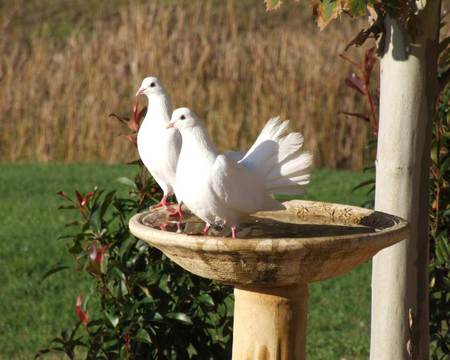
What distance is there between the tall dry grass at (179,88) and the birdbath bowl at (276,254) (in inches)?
257

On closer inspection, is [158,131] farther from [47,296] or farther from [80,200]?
[47,296]

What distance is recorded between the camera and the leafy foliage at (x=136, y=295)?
3.89 m

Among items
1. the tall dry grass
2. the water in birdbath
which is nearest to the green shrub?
the water in birdbath

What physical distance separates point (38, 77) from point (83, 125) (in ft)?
2.44

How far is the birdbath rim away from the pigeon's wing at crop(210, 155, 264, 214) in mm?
182

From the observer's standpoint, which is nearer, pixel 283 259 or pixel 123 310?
pixel 283 259

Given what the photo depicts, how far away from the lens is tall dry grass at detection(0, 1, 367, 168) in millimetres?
10055

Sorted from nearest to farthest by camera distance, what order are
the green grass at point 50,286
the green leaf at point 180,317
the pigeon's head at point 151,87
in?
the pigeon's head at point 151,87 → the green leaf at point 180,317 → the green grass at point 50,286

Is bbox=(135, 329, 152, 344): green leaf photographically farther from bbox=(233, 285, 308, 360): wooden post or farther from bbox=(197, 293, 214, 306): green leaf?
bbox=(233, 285, 308, 360): wooden post

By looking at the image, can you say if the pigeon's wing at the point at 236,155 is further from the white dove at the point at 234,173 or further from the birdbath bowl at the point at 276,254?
the birdbath bowl at the point at 276,254

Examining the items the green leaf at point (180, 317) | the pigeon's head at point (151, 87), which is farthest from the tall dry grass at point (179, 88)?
the pigeon's head at point (151, 87)

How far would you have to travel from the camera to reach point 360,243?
2754 millimetres

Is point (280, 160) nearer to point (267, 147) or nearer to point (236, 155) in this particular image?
point (267, 147)

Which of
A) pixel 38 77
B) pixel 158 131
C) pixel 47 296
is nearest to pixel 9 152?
pixel 38 77
